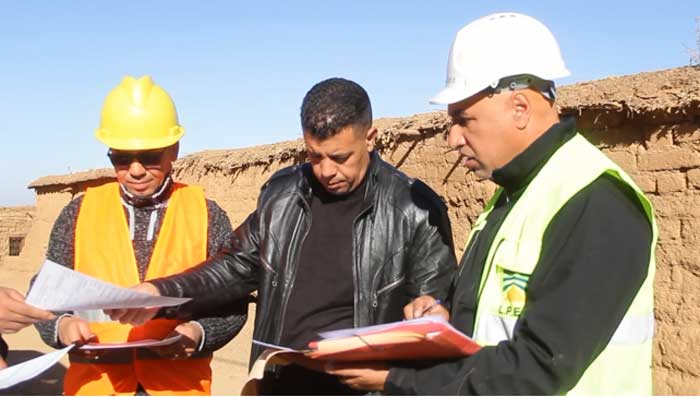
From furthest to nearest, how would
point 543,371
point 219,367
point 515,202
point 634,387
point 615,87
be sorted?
1. point 219,367
2. point 615,87
3. point 515,202
4. point 634,387
5. point 543,371

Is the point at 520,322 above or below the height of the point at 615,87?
below

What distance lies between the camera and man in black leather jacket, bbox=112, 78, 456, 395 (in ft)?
9.10

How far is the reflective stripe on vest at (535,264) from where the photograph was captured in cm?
182

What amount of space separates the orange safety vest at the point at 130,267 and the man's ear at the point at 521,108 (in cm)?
144

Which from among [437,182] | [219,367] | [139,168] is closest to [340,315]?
[139,168]

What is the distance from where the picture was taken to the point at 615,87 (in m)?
5.51

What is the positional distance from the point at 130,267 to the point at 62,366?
5936 mm

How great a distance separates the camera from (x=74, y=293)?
2393 mm

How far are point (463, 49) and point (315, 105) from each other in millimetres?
816

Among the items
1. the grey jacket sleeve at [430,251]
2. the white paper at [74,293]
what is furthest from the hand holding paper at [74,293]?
the grey jacket sleeve at [430,251]

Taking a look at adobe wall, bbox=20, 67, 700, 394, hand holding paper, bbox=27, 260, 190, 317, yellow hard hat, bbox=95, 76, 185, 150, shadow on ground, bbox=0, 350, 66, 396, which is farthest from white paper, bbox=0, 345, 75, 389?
shadow on ground, bbox=0, 350, 66, 396

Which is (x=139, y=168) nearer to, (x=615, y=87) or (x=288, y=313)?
(x=288, y=313)

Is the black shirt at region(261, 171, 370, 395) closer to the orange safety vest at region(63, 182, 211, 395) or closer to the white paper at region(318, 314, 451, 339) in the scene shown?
the orange safety vest at region(63, 182, 211, 395)

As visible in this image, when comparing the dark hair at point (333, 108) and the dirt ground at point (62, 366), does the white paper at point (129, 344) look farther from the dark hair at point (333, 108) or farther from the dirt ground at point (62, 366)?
the dirt ground at point (62, 366)
